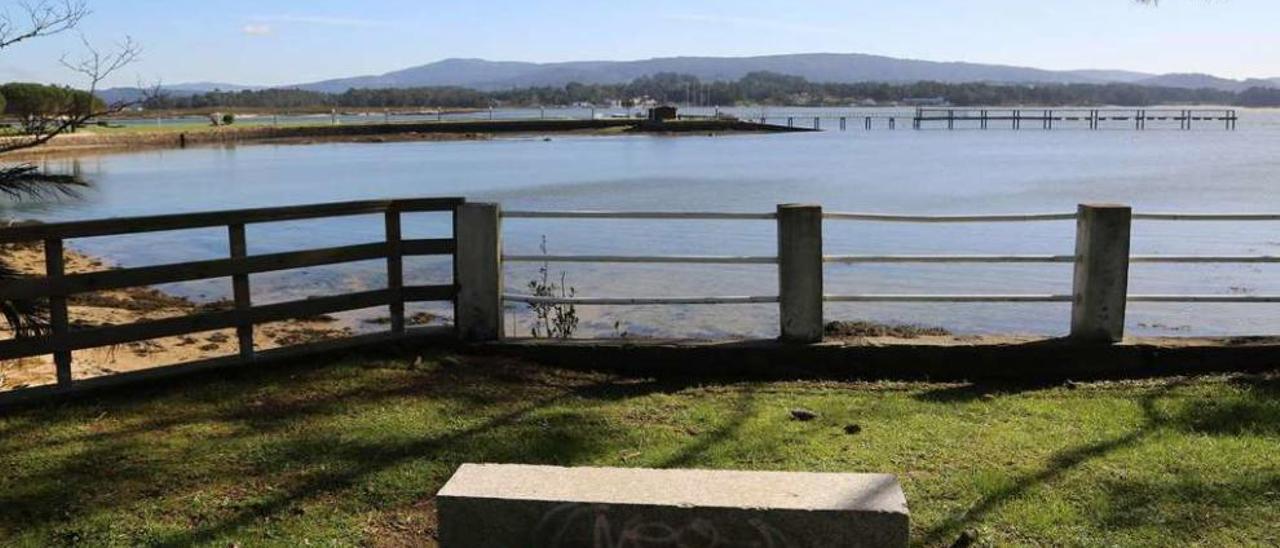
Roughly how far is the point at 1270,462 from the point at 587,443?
3381 mm

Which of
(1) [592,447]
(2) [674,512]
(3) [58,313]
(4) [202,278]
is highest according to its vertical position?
(4) [202,278]

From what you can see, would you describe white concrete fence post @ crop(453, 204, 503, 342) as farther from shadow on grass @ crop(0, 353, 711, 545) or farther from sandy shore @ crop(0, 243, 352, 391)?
sandy shore @ crop(0, 243, 352, 391)

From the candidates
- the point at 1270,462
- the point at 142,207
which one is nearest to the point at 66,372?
the point at 1270,462

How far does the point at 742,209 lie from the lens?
112ft

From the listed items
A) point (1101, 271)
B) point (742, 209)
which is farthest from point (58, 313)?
point (742, 209)

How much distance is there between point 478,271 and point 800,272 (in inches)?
90.7

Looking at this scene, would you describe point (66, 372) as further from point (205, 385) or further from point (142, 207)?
point (142, 207)

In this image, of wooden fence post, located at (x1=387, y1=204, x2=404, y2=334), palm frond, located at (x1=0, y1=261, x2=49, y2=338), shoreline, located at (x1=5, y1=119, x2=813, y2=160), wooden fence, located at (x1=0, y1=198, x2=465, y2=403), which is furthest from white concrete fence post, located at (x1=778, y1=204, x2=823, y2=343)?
shoreline, located at (x1=5, y1=119, x2=813, y2=160)

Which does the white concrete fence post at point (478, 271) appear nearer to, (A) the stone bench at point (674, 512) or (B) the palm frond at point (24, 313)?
(B) the palm frond at point (24, 313)

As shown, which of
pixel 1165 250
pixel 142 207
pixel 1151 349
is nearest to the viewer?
pixel 1151 349

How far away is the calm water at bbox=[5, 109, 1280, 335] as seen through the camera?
16.3m

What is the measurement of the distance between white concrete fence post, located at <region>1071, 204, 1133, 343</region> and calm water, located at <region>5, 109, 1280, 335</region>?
672cm

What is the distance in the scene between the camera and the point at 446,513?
12.4ft

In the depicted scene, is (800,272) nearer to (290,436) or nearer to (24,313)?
(290,436)
